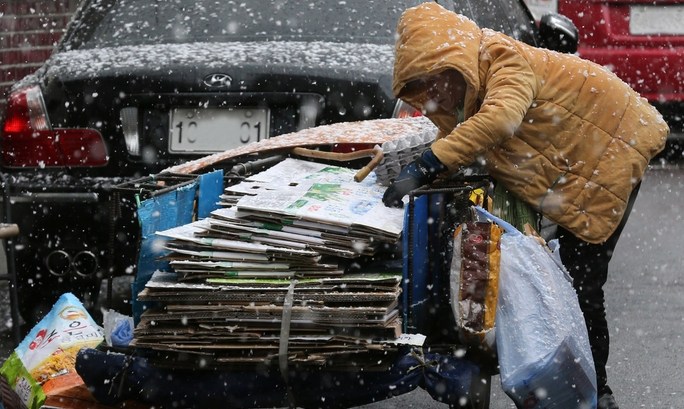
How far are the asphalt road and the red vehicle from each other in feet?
4.44

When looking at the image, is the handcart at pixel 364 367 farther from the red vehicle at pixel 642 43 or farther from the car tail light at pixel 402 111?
the red vehicle at pixel 642 43

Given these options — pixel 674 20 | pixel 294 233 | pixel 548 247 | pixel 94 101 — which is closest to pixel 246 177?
pixel 294 233

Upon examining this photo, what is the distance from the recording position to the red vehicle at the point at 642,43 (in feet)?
39.0

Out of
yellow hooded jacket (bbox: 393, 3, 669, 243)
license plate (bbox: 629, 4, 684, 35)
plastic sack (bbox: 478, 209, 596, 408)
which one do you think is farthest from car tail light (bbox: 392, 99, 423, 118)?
license plate (bbox: 629, 4, 684, 35)

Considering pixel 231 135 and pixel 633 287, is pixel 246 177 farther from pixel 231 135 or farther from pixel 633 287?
pixel 633 287

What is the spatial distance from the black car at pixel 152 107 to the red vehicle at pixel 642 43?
224 inches

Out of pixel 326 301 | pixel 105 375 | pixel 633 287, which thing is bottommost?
pixel 633 287

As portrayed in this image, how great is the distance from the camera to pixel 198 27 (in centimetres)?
665

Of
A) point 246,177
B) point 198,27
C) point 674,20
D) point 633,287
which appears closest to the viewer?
point 246,177

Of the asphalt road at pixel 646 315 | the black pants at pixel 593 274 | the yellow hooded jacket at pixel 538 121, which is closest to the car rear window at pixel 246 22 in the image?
the asphalt road at pixel 646 315

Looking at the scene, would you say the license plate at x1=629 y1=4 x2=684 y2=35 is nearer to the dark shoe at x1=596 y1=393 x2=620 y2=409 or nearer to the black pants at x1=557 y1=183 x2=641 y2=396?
the black pants at x1=557 y1=183 x2=641 y2=396

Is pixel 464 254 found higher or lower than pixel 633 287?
higher

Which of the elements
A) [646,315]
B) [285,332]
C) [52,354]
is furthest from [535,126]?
[646,315]

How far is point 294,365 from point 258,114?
2.29m
